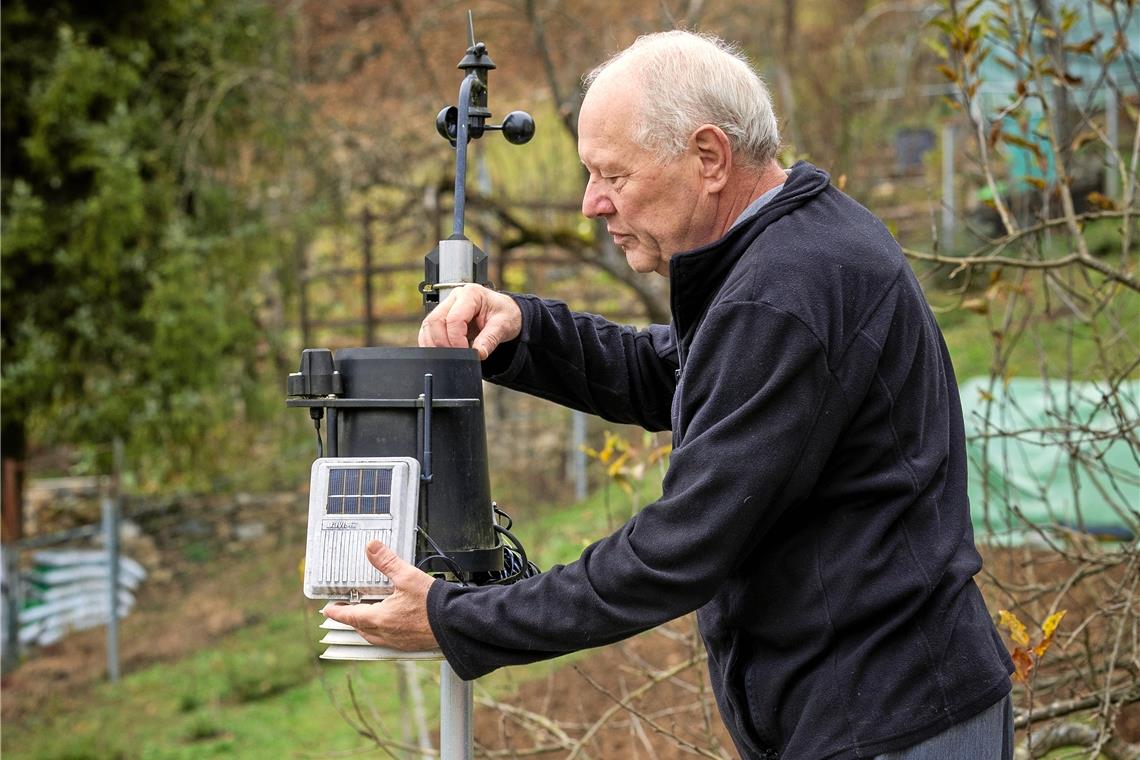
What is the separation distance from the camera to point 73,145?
9.31 meters

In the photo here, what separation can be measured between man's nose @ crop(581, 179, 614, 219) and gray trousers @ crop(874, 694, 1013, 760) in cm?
97

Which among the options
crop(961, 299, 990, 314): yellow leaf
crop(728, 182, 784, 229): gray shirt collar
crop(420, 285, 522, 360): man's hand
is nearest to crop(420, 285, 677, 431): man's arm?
crop(420, 285, 522, 360): man's hand

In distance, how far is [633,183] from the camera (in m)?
2.20

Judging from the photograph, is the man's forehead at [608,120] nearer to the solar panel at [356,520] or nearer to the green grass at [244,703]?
the solar panel at [356,520]

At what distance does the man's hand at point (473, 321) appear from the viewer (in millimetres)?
2389

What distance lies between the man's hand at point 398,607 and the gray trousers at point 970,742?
2.39ft

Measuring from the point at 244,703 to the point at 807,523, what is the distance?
6.68 metres

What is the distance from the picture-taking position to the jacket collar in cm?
209

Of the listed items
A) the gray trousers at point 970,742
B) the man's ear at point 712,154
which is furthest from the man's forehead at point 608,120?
the gray trousers at point 970,742

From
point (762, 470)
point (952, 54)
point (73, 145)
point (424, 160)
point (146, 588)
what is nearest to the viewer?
point (762, 470)

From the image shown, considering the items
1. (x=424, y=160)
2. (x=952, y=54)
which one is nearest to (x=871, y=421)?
(x=952, y=54)

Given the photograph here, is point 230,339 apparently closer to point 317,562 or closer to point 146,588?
point 146,588

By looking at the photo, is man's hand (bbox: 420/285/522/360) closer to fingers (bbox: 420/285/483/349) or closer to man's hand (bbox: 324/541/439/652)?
fingers (bbox: 420/285/483/349)

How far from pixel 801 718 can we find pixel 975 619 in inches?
12.2
